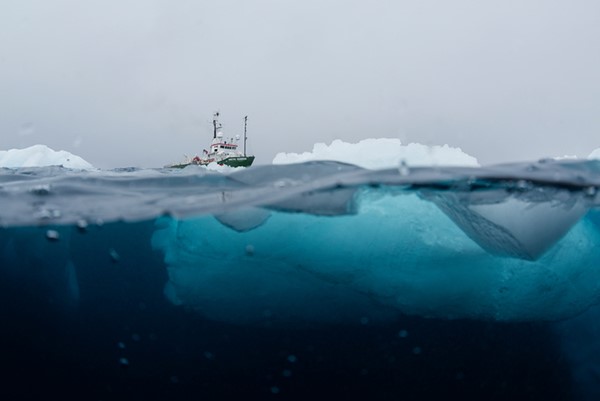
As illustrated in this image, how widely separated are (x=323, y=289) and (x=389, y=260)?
3.50 ft

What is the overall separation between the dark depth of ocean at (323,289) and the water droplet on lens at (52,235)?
36mm

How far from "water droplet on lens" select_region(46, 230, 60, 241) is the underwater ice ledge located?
1.75 m

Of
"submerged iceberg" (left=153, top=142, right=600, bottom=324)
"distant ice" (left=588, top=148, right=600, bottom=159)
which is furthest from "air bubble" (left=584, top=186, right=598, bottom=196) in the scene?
"distant ice" (left=588, top=148, right=600, bottom=159)

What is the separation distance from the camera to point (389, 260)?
23.3ft

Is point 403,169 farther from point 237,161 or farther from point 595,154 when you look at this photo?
point 237,161

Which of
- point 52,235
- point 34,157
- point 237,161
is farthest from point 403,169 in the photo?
point 237,161

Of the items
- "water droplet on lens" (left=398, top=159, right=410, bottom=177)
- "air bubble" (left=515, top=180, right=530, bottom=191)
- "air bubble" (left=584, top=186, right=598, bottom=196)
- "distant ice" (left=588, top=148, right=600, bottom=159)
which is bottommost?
"air bubble" (left=584, top=186, right=598, bottom=196)

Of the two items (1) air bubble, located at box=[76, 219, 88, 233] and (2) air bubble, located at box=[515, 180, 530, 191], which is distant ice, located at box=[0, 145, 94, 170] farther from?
(2) air bubble, located at box=[515, 180, 530, 191]

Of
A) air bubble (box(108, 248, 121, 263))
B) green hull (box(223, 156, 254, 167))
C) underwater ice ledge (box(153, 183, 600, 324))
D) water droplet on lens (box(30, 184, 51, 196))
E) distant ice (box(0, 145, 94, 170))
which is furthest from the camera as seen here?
green hull (box(223, 156, 254, 167))

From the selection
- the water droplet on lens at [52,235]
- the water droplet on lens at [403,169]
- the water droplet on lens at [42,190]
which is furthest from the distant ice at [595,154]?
the water droplet on lens at [52,235]

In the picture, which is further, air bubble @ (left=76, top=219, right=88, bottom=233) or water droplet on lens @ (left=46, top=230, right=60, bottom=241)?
water droplet on lens @ (left=46, top=230, right=60, bottom=241)

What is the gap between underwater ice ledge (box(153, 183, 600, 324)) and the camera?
671cm

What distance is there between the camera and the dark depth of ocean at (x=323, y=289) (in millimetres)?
6562

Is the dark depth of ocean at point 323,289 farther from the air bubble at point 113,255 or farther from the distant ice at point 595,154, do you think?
the distant ice at point 595,154
